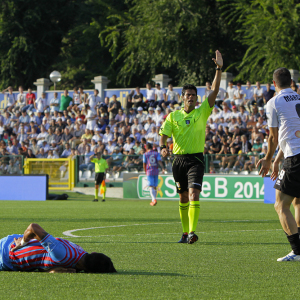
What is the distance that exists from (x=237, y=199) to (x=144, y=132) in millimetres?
5659

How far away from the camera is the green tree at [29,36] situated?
44.5m

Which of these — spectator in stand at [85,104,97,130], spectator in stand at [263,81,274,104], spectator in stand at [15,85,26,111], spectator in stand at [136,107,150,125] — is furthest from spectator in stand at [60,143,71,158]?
spectator in stand at [263,81,274,104]

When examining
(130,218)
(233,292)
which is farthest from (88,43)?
(233,292)

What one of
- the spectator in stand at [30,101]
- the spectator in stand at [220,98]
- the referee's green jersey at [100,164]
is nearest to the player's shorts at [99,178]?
the referee's green jersey at [100,164]

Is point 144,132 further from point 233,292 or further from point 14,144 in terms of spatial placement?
point 233,292

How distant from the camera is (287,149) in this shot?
256 inches

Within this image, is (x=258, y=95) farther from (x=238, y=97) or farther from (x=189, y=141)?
(x=189, y=141)

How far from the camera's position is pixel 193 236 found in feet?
26.7

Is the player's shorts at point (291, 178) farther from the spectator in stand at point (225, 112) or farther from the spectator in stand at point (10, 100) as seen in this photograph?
the spectator in stand at point (10, 100)

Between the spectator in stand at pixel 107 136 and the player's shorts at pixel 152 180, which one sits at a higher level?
the spectator in stand at pixel 107 136

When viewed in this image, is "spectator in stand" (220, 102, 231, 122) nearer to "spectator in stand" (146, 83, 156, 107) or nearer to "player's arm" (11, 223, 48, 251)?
"spectator in stand" (146, 83, 156, 107)

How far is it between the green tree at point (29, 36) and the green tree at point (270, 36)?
18.2 metres

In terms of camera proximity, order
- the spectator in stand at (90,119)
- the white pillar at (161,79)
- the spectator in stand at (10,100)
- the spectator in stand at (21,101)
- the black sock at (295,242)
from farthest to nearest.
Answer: the spectator in stand at (10,100), the spectator in stand at (21,101), the white pillar at (161,79), the spectator in stand at (90,119), the black sock at (295,242)

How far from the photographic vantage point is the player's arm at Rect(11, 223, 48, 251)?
5238 millimetres
